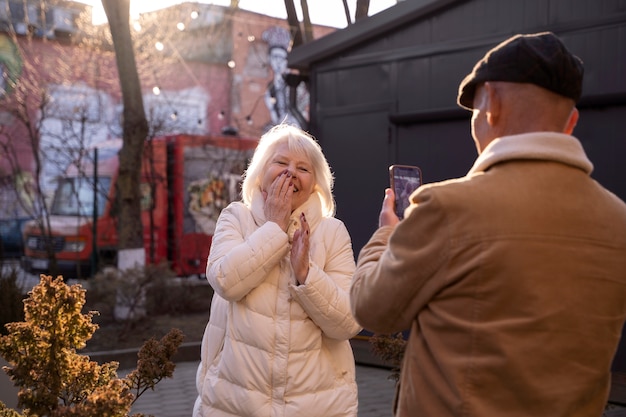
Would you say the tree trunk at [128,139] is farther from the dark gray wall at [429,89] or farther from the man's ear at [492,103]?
the man's ear at [492,103]

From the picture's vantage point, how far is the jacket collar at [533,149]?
7.47ft

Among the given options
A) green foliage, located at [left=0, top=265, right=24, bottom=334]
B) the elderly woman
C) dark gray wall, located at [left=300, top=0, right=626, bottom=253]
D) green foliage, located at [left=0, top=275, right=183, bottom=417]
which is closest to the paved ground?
green foliage, located at [left=0, top=265, right=24, bottom=334]

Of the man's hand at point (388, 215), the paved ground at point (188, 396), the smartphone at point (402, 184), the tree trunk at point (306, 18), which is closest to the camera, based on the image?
the man's hand at point (388, 215)


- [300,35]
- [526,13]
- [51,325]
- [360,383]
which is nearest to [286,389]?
[51,325]

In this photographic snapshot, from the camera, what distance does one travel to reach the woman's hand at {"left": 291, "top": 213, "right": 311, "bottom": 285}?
3.54m

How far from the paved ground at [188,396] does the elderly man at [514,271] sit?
5501 mm

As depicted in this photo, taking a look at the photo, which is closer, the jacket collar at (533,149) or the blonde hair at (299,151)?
the jacket collar at (533,149)

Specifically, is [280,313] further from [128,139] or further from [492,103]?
[128,139]

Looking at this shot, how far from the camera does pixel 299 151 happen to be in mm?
3857

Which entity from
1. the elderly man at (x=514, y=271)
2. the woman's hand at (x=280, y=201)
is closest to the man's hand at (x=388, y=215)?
the elderly man at (x=514, y=271)

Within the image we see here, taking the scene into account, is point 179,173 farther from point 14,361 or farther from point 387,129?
point 14,361

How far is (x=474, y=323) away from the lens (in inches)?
87.9

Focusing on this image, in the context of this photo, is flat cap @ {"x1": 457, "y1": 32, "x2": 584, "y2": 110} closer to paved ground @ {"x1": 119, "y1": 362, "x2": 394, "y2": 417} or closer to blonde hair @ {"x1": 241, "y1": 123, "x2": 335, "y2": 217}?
blonde hair @ {"x1": 241, "y1": 123, "x2": 335, "y2": 217}

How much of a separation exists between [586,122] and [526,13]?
130cm
